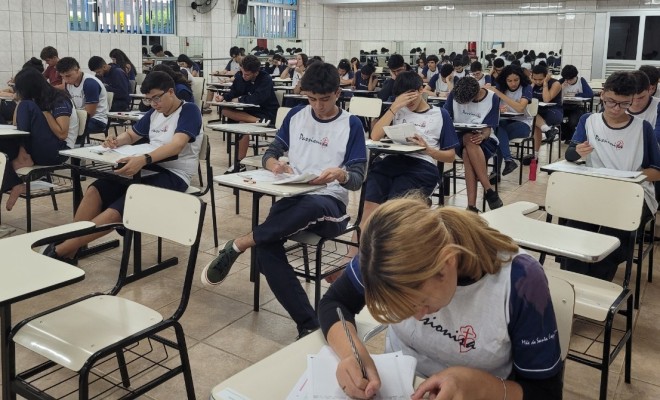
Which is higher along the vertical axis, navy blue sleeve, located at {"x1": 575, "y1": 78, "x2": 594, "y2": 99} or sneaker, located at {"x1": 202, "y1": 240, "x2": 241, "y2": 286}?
navy blue sleeve, located at {"x1": 575, "y1": 78, "x2": 594, "y2": 99}

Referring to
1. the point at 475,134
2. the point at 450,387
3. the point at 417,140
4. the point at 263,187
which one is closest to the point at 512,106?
the point at 475,134

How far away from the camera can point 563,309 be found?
5.23 ft

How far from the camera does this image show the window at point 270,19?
15575 mm

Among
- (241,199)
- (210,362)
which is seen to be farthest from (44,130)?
(210,362)

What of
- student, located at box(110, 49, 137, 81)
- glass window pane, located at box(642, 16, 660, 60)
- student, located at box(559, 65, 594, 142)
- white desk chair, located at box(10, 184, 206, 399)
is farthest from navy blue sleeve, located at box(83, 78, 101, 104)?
glass window pane, located at box(642, 16, 660, 60)

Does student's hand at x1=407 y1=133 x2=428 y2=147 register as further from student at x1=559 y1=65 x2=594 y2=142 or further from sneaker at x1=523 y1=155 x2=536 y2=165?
student at x1=559 y1=65 x2=594 y2=142

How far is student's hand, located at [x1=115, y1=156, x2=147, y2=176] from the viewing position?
3.58 m

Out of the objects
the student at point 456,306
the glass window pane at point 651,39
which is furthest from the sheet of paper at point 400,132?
the glass window pane at point 651,39

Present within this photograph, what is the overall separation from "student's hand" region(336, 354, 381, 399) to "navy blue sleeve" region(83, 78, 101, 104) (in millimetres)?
5818

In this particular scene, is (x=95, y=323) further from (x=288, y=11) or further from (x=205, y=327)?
(x=288, y=11)

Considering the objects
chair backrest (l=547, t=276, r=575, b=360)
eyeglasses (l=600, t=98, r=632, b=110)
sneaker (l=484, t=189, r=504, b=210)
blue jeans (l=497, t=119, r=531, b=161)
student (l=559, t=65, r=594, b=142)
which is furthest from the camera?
student (l=559, t=65, r=594, b=142)

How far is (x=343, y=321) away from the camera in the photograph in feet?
4.69

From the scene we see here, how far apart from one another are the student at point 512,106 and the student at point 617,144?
2.27m

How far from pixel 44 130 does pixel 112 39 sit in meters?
7.20
